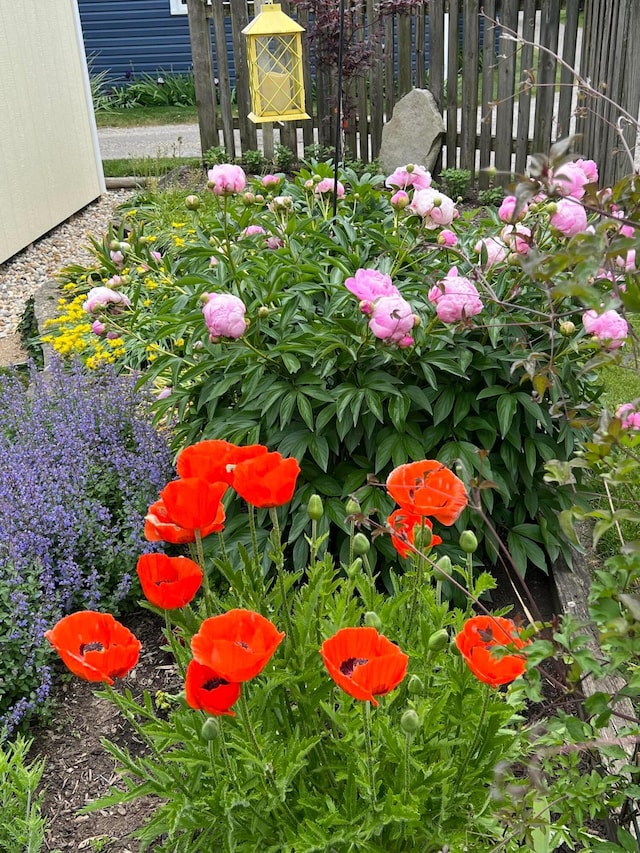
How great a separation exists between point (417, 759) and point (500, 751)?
0.17 metres

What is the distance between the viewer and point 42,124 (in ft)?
23.7

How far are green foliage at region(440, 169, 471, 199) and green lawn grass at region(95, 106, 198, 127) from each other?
7.31 meters

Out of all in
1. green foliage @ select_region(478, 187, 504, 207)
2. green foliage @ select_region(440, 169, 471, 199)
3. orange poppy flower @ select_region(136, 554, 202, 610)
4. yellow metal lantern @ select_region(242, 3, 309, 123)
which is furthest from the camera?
green foliage @ select_region(440, 169, 471, 199)

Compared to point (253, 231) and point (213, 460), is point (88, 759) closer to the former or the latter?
point (213, 460)

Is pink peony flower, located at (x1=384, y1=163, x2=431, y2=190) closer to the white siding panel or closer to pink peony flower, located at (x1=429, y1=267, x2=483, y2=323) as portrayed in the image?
pink peony flower, located at (x1=429, y1=267, x2=483, y2=323)

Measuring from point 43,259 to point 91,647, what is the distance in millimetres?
5960

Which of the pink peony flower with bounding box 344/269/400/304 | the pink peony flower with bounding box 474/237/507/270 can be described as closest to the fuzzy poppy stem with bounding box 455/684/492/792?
the pink peony flower with bounding box 344/269/400/304

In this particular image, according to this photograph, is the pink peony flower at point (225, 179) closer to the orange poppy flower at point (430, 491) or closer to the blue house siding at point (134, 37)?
the orange poppy flower at point (430, 491)

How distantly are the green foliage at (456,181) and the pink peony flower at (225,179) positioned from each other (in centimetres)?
548

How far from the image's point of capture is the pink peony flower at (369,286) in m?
2.04

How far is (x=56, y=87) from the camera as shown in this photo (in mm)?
7598

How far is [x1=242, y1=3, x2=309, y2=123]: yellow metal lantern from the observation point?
510 centimetres

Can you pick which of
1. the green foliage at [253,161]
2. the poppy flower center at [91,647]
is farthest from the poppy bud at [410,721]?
the green foliage at [253,161]

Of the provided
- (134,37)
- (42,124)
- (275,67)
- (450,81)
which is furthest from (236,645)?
(134,37)
